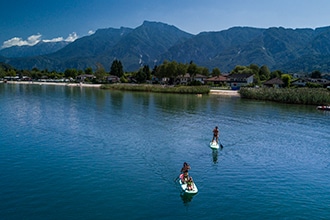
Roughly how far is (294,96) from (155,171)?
254ft

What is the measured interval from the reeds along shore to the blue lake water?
42989mm

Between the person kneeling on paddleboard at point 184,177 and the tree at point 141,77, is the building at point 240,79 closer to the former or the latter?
the tree at point 141,77

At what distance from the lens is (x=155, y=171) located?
89.4ft

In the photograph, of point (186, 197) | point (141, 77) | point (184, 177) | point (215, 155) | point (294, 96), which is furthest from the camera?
Answer: point (141, 77)

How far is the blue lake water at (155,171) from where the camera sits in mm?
20328

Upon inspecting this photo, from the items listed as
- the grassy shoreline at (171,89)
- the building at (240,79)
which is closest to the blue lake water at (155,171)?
the grassy shoreline at (171,89)

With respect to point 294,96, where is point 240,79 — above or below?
above

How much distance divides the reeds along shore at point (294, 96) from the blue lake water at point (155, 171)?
43.0 metres

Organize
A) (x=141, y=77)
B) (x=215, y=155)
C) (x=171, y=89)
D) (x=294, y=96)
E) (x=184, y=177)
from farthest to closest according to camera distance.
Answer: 1. (x=141, y=77)
2. (x=171, y=89)
3. (x=294, y=96)
4. (x=215, y=155)
5. (x=184, y=177)

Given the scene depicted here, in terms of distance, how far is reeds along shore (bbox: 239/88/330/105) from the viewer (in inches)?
3516

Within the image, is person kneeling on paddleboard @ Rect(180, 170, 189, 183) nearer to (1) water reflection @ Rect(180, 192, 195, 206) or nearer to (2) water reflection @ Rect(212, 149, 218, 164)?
(1) water reflection @ Rect(180, 192, 195, 206)

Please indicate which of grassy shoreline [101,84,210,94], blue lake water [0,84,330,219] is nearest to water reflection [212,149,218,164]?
blue lake water [0,84,330,219]

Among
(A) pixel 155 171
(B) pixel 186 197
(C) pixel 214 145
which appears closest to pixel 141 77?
(C) pixel 214 145

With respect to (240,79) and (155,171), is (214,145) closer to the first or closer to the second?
(155,171)
